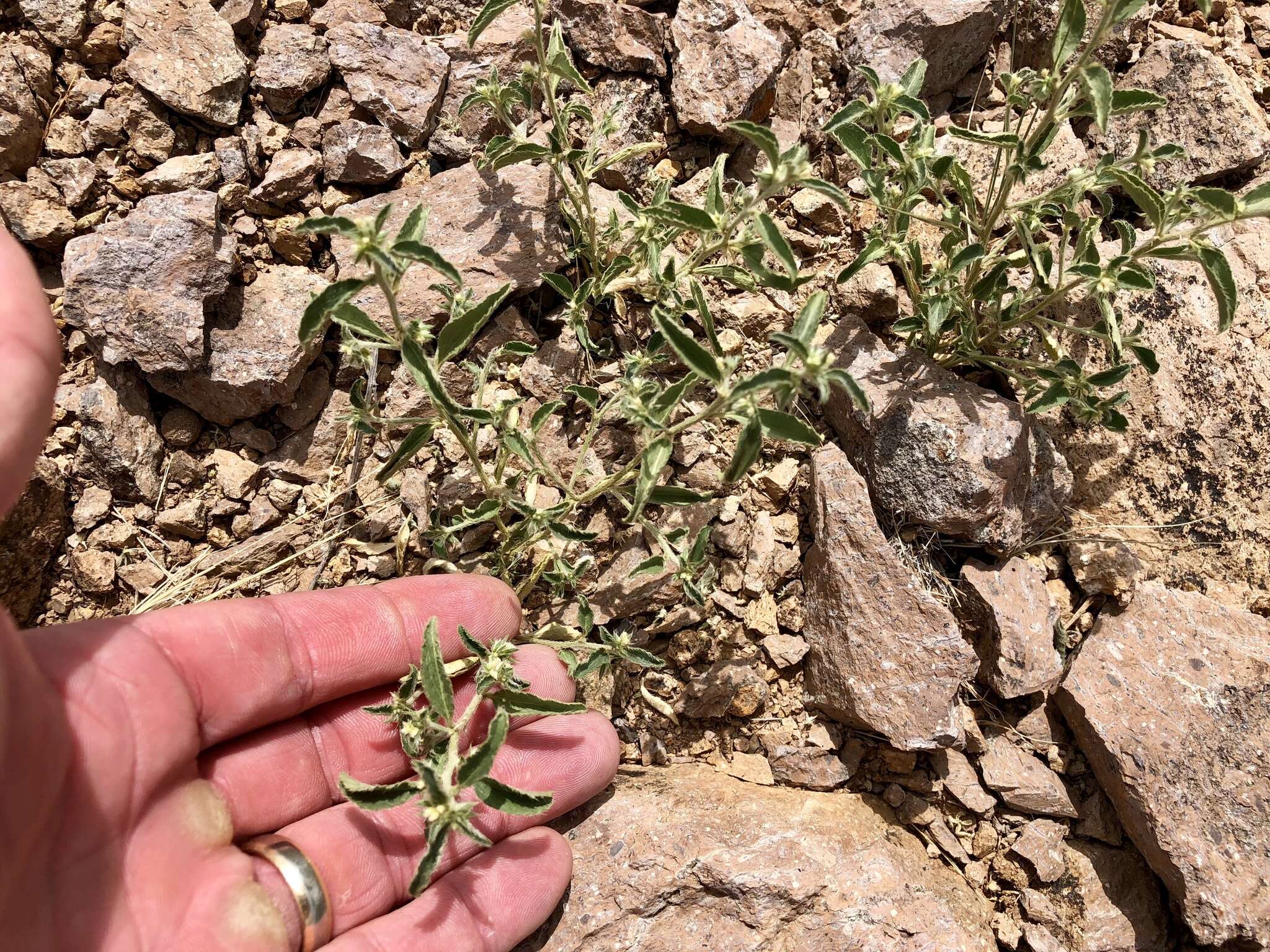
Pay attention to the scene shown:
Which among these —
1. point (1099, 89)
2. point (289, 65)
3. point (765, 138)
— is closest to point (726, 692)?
point (765, 138)

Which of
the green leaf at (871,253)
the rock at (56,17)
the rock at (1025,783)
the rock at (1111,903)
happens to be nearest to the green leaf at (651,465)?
the green leaf at (871,253)

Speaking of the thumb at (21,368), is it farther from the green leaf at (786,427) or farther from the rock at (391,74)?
the rock at (391,74)

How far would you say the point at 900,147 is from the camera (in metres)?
Result: 3.10

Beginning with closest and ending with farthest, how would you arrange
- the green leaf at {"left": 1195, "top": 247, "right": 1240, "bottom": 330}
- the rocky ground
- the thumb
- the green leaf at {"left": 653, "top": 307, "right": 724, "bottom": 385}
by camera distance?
the thumb < the green leaf at {"left": 653, "top": 307, "right": 724, "bottom": 385} < the green leaf at {"left": 1195, "top": 247, "right": 1240, "bottom": 330} < the rocky ground

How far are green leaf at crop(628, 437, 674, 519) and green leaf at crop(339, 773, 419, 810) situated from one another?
1069 mm

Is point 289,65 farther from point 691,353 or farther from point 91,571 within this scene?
point 691,353

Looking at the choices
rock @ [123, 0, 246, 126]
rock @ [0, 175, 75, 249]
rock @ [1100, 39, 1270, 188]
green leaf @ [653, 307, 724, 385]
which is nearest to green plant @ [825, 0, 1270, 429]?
rock @ [1100, 39, 1270, 188]

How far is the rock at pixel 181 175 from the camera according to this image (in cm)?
354

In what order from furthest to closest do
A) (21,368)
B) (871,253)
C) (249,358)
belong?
(249,358) < (871,253) < (21,368)

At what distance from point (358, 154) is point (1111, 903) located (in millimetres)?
4174

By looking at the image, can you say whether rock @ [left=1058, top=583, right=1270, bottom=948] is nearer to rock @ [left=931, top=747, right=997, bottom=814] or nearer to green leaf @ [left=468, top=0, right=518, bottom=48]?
rock @ [left=931, top=747, right=997, bottom=814]

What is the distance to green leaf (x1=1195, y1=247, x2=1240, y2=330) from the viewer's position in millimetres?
2701

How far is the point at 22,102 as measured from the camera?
134 inches

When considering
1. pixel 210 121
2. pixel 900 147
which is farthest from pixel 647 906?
pixel 210 121
